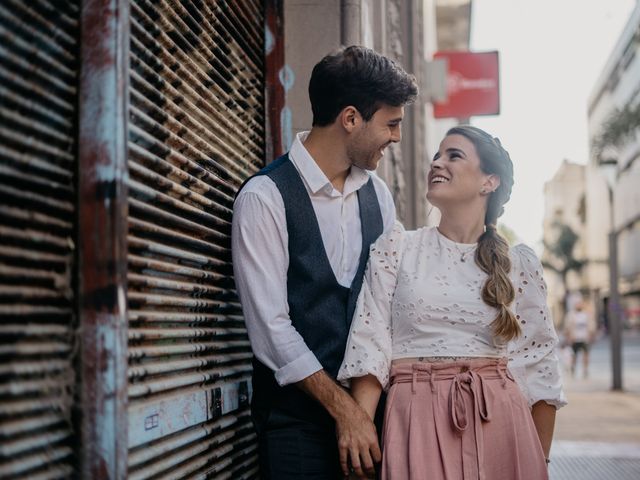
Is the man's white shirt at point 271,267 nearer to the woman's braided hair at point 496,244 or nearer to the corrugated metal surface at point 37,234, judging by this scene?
the woman's braided hair at point 496,244

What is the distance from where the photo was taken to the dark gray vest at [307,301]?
2.78 metres

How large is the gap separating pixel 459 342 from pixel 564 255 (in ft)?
235

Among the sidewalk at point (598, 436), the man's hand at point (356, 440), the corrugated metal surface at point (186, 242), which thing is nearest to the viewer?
the corrugated metal surface at point (186, 242)

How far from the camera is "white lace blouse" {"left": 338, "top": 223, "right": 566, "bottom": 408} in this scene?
9.06 feet

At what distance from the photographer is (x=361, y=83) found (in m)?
2.93

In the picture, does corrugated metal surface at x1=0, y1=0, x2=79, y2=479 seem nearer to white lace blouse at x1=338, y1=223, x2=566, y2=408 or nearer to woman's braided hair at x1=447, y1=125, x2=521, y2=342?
white lace blouse at x1=338, y1=223, x2=566, y2=408

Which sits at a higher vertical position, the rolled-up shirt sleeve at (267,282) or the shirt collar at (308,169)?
the shirt collar at (308,169)

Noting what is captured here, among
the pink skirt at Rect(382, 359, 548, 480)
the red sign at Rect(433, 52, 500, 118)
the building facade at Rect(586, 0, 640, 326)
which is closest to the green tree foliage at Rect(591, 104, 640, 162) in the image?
the red sign at Rect(433, 52, 500, 118)

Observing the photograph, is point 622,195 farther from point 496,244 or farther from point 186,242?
point 186,242

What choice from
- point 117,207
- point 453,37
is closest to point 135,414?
point 117,207

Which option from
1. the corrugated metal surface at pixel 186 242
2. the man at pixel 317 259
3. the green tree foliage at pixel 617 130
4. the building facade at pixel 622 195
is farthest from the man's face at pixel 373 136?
the building facade at pixel 622 195

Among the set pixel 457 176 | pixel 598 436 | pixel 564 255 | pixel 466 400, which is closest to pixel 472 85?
pixel 598 436

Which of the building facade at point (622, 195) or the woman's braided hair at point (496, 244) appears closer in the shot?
the woman's braided hair at point (496, 244)

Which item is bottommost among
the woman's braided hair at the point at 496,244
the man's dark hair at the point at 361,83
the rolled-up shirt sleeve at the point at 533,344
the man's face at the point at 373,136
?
the rolled-up shirt sleeve at the point at 533,344
